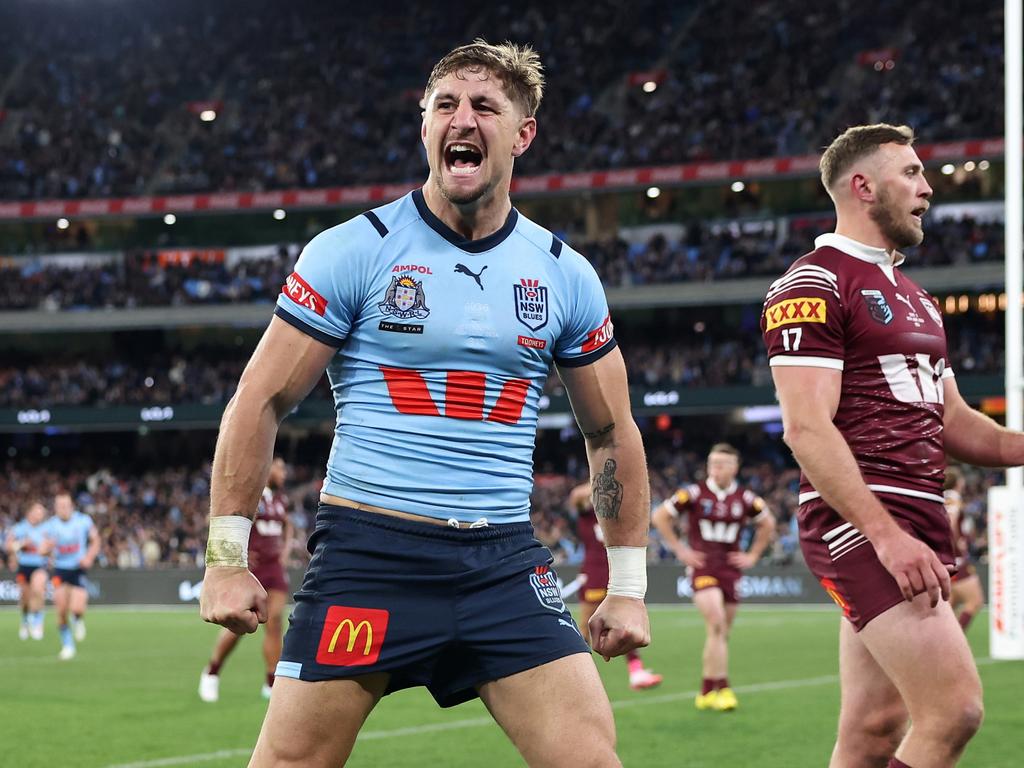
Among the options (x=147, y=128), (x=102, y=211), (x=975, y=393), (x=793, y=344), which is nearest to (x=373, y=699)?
(x=793, y=344)

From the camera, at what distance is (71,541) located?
20328mm

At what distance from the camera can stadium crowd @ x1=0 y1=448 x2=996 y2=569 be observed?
34.3 metres

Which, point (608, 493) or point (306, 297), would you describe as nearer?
point (306, 297)

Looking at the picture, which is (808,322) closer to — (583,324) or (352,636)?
(583,324)

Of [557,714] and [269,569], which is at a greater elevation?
[557,714]

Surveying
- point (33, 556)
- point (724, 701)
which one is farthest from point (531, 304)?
point (33, 556)

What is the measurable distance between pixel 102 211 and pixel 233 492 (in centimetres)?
4572

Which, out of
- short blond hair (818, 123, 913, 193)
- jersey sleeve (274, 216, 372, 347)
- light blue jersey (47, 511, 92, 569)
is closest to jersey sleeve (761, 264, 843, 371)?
short blond hair (818, 123, 913, 193)

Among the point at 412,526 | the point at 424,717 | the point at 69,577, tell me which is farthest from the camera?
the point at 69,577

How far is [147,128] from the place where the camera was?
51.0 m

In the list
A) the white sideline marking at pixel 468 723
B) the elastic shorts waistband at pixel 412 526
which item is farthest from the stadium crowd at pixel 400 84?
the elastic shorts waistband at pixel 412 526

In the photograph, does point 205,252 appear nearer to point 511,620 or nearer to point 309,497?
point 309,497

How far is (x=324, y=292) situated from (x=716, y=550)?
9693 millimetres

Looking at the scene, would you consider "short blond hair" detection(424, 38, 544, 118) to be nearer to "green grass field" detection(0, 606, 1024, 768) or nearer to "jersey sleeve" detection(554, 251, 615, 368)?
"jersey sleeve" detection(554, 251, 615, 368)
